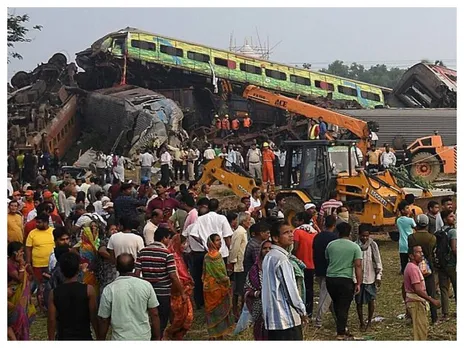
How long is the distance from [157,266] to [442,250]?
3.56 meters

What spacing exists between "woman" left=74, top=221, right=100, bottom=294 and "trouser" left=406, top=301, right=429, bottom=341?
10.5ft

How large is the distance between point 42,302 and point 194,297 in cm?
183

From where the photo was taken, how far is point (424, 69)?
30016mm

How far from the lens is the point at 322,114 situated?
22656mm

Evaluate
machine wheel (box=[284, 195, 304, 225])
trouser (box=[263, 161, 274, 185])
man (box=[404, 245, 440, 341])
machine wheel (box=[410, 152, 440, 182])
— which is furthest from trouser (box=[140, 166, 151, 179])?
man (box=[404, 245, 440, 341])

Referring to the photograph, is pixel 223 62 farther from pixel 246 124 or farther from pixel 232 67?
pixel 246 124

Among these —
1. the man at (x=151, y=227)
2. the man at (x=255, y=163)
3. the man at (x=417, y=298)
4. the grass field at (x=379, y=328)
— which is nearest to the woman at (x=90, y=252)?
the man at (x=151, y=227)

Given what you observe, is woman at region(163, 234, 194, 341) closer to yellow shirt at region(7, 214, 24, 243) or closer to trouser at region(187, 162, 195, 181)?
yellow shirt at region(7, 214, 24, 243)

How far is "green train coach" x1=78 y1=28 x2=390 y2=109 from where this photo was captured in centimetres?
2858

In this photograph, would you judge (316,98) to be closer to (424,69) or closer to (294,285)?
(424,69)

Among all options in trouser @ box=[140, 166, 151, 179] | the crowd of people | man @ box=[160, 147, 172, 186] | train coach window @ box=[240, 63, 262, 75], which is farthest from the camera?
train coach window @ box=[240, 63, 262, 75]

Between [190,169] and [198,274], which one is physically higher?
[190,169]

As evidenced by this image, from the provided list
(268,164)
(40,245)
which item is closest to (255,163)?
(268,164)

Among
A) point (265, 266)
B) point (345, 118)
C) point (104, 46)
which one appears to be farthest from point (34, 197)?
point (104, 46)
